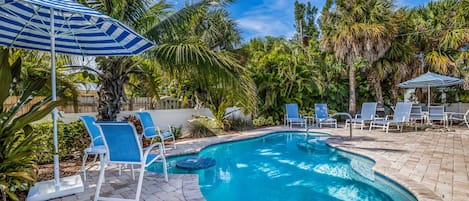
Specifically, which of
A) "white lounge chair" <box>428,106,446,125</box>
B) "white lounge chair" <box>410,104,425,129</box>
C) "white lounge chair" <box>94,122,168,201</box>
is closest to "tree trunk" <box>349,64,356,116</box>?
"white lounge chair" <box>410,104,425,129</box>

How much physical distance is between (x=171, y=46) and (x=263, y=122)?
846 centimetres

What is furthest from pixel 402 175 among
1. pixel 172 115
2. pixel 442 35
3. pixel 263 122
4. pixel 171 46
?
pixel 442 35

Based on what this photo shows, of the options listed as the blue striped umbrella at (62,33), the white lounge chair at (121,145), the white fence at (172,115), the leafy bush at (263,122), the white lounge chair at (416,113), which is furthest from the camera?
the leafy bush at (263,122)

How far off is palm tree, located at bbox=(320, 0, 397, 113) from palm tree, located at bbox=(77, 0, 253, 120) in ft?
28.9

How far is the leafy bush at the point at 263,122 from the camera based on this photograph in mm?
13602

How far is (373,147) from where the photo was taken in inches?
292

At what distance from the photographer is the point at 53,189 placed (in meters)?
3.92

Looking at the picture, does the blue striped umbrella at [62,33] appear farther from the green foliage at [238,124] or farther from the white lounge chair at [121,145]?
the green foliage at [238,124]

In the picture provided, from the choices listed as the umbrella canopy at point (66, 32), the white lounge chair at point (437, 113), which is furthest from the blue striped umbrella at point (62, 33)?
the white lounge chair at point (437, 113)

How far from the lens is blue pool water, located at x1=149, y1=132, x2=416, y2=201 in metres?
4.53

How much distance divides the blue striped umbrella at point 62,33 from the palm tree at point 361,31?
37.2 feet

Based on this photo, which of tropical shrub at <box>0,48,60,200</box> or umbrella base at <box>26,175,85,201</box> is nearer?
tropical shrub at <box>0,48,60,200</box>

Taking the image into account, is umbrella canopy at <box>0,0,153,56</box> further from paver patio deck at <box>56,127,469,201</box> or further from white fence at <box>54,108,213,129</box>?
white fence at <box>54,108,213,129</box>

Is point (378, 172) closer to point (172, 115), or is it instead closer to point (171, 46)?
point (171, 46)
